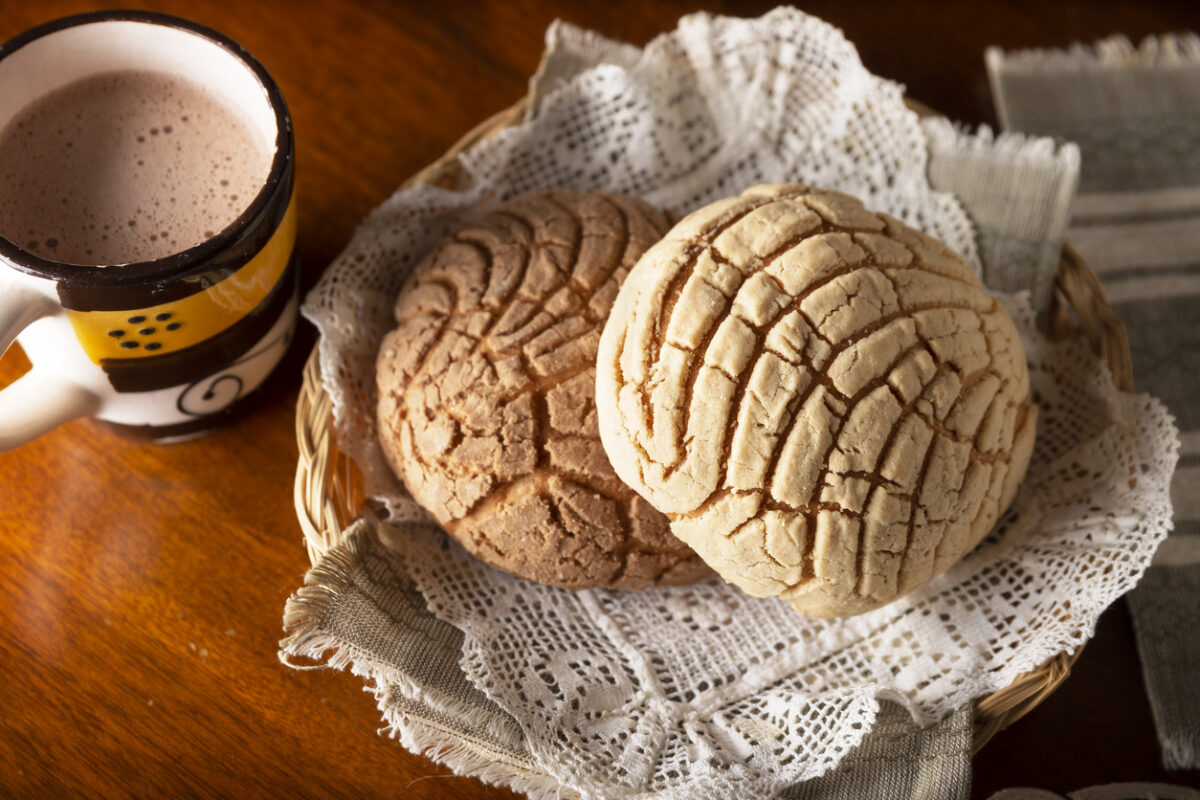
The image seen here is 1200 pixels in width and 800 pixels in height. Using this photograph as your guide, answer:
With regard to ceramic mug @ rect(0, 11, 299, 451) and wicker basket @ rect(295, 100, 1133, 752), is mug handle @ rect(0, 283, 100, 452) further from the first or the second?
wicker basket @ rect(295, 100, 1133, 752)

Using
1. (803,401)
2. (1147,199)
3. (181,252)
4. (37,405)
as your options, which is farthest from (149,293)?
(1147,199)

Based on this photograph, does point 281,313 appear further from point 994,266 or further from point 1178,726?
point 1178,726

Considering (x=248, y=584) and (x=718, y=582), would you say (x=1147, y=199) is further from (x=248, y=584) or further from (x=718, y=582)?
(x=248, y=584)

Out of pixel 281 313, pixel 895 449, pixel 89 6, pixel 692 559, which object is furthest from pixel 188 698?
pixel 89 6

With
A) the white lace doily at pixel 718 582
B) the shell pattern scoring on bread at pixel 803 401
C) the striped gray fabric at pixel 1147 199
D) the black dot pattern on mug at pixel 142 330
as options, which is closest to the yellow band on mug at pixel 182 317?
the black dot pattern on mug at pixel 142 330

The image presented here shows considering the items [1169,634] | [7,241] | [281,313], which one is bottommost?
[1169,634]

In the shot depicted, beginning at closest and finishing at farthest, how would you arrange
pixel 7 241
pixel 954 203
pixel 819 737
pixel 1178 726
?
pixel 7 241
pixel 819 737
pixel 1178 726
pixel 954 203

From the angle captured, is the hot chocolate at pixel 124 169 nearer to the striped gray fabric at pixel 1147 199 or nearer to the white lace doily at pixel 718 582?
the white lace doily at pixel 718 582
